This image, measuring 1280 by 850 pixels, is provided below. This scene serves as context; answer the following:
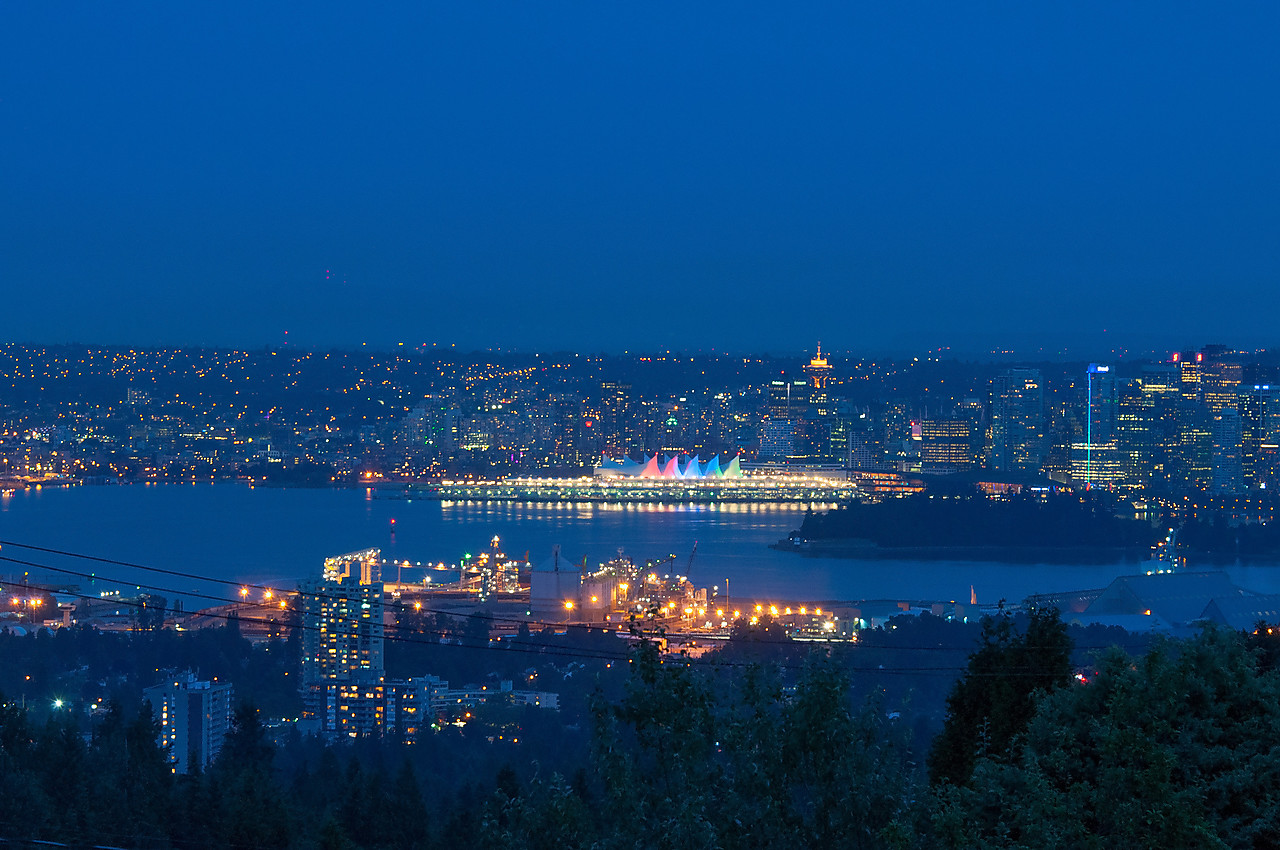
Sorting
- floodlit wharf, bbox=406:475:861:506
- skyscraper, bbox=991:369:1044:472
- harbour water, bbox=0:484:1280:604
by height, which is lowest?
harbour water, bbox=0:484:1280:604

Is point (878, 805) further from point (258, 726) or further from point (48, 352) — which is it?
point (48, 352)

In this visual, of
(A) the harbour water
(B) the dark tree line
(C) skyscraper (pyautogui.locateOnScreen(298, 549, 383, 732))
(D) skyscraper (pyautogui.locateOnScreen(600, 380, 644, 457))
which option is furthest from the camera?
(D) skyscraper (pyautogui.locateOnScreen(600, 380, 644, 457))

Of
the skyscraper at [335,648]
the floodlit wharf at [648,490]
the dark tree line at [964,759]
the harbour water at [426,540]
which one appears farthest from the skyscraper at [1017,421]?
the dark tree line at [964,759]

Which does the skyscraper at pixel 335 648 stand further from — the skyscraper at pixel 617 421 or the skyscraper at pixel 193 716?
the skyscraper at pixel 617 421

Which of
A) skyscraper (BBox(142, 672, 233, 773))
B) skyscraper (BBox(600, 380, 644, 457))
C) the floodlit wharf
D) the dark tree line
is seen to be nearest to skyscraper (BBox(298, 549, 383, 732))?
skyscraper (BBox(142, 672, 233, 773))

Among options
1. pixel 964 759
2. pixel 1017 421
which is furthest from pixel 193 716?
pixel 1017 421

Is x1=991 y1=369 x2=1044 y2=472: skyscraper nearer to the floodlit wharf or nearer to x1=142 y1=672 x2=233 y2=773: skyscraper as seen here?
the floodlit wharf

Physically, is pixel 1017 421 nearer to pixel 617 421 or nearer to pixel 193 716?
pixel 617 421

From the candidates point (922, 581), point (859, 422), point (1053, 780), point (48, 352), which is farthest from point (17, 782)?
point (859, 422)

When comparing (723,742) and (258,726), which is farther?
(258,726)
